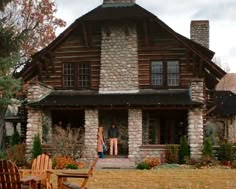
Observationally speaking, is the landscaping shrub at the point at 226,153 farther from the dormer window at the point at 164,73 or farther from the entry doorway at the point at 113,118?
the entry doorway at the point at 113,118

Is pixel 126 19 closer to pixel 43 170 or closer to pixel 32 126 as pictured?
pixel 32 126

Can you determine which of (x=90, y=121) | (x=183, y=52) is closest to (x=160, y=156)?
(x=90, y=121)

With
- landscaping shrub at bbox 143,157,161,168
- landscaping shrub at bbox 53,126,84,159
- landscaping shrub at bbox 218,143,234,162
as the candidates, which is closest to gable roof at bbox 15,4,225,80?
landscaping shrub at bbox 218,143,234,162

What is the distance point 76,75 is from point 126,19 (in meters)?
4.07

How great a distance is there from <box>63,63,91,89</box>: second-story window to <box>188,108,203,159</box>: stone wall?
20.4ft

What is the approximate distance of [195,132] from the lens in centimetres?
2475

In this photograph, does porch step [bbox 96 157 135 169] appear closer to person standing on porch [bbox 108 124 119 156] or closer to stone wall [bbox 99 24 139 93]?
person standing on porch [bbox 108 124 119 156]

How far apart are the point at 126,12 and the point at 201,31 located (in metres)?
5.79

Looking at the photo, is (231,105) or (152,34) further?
(231,105)

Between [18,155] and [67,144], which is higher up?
[67,144]

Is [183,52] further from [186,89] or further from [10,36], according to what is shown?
[10,36]

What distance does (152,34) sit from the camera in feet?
90.0

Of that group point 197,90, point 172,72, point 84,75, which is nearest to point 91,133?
point 84,75

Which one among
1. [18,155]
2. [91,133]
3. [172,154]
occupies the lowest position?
[18,155]
